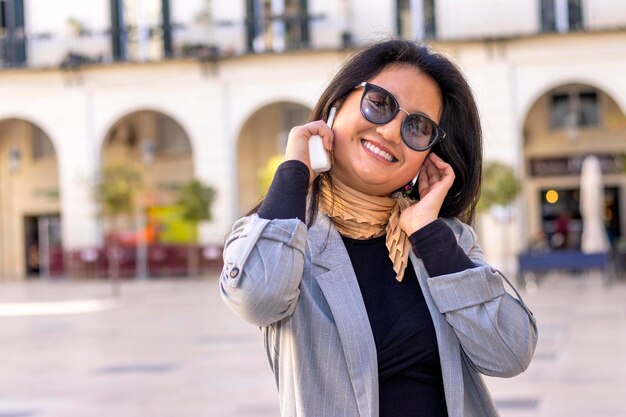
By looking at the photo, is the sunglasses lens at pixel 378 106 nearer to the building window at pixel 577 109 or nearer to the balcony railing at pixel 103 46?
the balcony railing at pixel 103 46

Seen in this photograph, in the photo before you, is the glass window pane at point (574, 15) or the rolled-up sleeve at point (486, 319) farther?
the glass window pane at point (574, 15)

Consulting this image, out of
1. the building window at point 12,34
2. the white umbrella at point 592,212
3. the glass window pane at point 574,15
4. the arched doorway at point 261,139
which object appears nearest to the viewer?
the white umbrella at point 592,212

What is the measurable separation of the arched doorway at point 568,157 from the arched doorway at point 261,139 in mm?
7186

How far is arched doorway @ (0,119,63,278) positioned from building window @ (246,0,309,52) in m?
9.21

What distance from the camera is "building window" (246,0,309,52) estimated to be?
33.7 m

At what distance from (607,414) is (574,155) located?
26126 mm

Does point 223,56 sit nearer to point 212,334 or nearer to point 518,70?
point 518,70

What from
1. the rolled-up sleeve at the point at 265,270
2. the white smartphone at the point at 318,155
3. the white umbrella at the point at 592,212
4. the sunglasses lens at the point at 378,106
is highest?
the sunglasses lens at the point at 378,106

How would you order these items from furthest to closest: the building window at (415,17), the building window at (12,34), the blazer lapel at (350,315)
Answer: the building window at (12,34) → the building window at (415,17) → the blazer lapel at (350,315)

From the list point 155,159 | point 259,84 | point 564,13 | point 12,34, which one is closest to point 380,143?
point 564,13

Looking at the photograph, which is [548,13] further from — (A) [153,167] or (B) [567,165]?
(A) [153,167]

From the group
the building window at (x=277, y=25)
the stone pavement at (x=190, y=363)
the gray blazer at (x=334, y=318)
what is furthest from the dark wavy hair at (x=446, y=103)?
the building window at (x=277, y=25)

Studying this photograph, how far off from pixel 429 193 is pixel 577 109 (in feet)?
107

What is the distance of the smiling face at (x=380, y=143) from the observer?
2539mm
